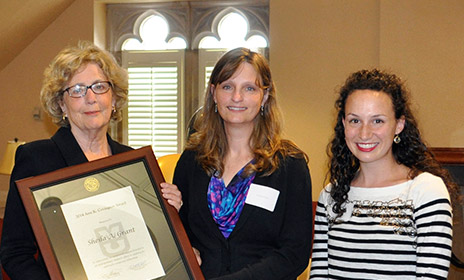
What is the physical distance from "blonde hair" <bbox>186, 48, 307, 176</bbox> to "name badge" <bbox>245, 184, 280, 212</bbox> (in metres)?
0.07

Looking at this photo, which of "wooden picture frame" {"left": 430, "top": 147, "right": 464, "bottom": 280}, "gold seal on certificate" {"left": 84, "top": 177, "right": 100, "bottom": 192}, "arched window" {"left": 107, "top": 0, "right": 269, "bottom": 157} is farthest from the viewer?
"arched window" {"left": 107, "top": 0, "right": 269, "bottom": 157}

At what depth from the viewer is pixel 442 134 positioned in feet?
19.8

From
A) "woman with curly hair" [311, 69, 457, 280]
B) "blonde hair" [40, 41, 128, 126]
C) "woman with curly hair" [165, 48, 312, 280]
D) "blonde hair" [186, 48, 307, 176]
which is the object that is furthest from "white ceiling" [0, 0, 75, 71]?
"woman with curly hair" [311, 69, 457, 280]

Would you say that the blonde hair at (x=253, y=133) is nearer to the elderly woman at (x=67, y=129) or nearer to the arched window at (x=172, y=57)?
the elderly woman at (x=67, y=129)

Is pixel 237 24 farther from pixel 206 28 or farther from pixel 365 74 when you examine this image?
pixel 365 74

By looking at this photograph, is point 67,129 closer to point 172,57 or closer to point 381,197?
point 381,197

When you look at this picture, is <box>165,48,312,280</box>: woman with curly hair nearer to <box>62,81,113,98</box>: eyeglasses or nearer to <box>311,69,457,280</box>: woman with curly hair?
<box>311,69,457,280</box>: woman with curly hair

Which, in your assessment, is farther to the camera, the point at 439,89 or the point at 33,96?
the point at 33,96

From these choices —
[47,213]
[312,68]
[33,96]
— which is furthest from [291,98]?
[47,213]

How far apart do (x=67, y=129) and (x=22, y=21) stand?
5.32 m

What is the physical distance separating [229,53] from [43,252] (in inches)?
40.3

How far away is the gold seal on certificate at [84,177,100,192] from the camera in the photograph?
207cm

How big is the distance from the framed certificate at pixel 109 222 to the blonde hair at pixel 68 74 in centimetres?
35

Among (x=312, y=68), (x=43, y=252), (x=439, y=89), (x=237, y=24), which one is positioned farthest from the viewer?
(x=237, y=24)
